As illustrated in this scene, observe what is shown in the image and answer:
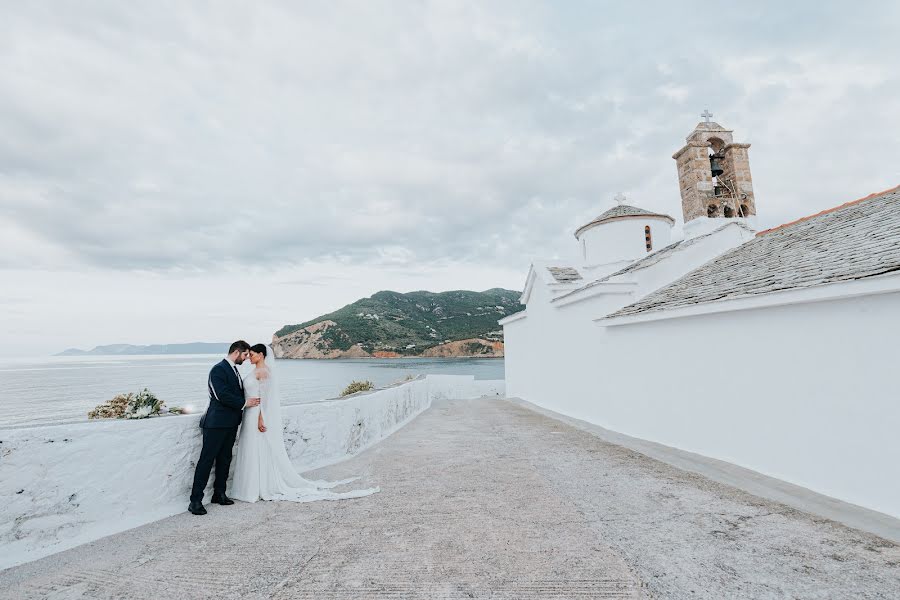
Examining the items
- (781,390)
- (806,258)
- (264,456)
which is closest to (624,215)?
(806,258)

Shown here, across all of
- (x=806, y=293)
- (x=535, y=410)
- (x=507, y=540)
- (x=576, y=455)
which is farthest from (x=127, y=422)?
(x=535, y=410)

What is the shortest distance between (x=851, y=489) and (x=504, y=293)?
16206cm

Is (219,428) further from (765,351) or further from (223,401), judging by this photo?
(765,351)

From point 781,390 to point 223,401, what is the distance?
704cm

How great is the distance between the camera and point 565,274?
16094 mm

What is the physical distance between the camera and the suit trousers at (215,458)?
4.57m

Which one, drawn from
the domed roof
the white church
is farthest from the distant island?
the white church

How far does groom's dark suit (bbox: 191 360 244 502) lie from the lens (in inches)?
182

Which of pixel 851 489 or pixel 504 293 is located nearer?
pixel 851 489

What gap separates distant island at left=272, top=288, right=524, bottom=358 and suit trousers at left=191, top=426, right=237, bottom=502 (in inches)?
4173

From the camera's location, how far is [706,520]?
13.8ft

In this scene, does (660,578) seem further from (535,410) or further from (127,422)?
(535,410)

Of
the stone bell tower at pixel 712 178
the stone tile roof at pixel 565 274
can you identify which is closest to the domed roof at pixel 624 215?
the stone bell tower at pixel 712 178

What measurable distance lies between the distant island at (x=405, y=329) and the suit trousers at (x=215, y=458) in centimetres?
10598
